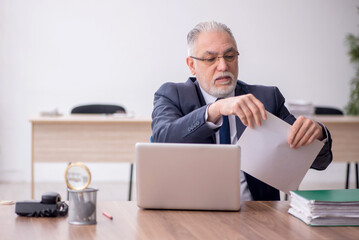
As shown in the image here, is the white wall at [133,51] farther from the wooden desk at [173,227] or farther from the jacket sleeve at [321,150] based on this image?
the wooden desk at [173,227]

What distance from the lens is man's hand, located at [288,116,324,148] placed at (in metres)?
1.64

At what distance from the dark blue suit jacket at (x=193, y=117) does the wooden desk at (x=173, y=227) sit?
391 mm

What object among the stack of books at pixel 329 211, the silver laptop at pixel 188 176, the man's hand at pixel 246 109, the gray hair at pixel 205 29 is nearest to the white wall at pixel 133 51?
the gray hair at pixel 205 29

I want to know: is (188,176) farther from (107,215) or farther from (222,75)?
Answer: (222,75)

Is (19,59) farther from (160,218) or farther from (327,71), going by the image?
(160,218)

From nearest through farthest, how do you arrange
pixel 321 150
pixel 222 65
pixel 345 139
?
pixel 321 150, pixel 222 65, pixel 345 139

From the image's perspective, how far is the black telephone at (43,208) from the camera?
152 cm

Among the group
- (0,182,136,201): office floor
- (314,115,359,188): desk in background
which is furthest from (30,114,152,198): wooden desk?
(314,115,359,188): desk in background

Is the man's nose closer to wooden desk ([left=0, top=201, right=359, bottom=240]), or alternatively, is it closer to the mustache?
the mustache

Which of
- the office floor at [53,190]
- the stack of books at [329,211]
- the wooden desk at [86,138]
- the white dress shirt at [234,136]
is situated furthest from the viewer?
the office floor at [53,190]

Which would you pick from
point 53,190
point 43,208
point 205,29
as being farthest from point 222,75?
point 53,190

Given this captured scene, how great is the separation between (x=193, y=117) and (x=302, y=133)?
0.41 m

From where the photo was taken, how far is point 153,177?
155 cm

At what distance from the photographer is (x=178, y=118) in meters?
2.12
